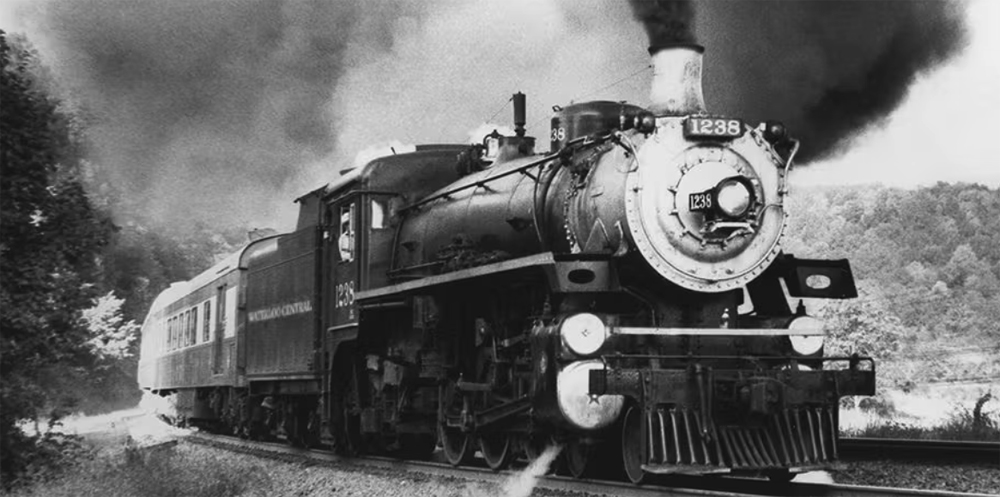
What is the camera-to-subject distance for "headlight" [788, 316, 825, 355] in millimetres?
9516

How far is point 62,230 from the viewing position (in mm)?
12047

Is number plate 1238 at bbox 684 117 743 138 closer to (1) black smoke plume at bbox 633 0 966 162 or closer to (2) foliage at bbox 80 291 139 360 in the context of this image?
(1) black smoke plume at bbox 633 0 966 162

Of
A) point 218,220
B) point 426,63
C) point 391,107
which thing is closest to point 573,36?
point 426,63

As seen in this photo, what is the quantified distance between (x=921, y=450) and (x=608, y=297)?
3758mm

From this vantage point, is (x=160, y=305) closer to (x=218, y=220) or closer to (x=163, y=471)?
(x=218, y=220)

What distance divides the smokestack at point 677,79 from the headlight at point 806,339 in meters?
1.89

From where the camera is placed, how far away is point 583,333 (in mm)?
9039

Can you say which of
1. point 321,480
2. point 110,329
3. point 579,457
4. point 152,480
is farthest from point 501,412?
Answer: point 110,329

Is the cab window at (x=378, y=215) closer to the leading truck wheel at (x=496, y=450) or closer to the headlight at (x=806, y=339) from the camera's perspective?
the leading truck wheel at (x=496, y=450)

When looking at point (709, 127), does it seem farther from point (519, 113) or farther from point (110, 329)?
point (110, 329)

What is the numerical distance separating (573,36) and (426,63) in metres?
4.16

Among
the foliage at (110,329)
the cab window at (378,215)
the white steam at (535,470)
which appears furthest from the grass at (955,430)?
the foliage at (110,329)

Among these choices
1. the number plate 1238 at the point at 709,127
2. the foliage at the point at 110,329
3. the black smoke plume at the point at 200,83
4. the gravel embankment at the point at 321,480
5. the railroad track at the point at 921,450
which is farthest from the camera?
the foliage at the point at 110,329

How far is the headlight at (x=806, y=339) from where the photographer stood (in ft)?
31.2
